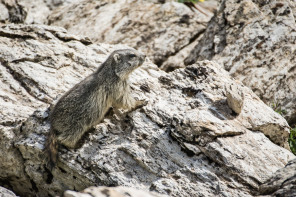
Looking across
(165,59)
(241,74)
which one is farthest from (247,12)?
(165,59)

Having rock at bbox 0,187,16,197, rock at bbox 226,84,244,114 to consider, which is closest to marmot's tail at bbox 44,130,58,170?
rock at bbox 0,187,16,197

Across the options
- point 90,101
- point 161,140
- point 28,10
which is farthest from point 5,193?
point 28,10

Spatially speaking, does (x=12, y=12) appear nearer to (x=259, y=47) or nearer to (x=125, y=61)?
(x=125, y=61)

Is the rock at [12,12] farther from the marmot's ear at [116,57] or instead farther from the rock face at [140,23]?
the marmot's ear at [116,57]

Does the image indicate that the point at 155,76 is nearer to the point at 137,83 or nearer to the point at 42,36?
the point at 137,83

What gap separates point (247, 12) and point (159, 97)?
4.60 meters

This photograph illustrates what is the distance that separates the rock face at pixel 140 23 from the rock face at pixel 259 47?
97cm

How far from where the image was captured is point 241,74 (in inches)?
392

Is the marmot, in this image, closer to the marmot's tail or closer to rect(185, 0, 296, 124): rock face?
the marmot's tail

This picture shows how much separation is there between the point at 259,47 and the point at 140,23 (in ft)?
13.7

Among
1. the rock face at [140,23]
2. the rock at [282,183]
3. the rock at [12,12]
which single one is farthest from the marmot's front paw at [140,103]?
the rock at [12,12]

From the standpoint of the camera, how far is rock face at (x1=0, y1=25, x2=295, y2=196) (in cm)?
668

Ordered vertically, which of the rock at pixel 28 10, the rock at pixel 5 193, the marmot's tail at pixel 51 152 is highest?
the rock at pixel 28 10

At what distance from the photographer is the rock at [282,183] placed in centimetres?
594
